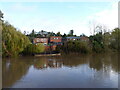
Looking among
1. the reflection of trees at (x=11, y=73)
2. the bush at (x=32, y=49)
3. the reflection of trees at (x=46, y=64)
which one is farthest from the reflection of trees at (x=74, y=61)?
the bush at (x=32, y=49)

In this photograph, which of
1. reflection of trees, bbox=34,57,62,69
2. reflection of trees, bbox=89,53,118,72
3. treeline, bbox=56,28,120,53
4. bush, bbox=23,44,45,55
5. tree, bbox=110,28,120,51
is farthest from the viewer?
tree, bbox=110,28,120,51

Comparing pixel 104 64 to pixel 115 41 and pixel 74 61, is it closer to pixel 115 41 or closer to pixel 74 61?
pixel 74 61

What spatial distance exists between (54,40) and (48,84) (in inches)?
1096

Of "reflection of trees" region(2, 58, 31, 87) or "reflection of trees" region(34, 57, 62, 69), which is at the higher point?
"reflection of trees" region(2, 58, 31, 87)

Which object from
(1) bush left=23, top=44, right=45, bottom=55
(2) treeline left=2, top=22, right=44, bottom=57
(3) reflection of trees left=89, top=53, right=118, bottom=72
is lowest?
(3) reflection of trees left=89, top=53, right=118, bottom=72

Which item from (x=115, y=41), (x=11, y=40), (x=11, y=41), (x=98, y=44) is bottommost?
(x=98, y=44)

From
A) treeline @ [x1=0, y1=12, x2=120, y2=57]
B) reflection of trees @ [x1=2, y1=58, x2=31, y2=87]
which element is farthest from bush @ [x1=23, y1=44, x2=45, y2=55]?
reflection of trees @ [x1=2, y1=58, x2=31, y2=87]

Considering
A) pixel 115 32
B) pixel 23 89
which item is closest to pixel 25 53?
pixel 23 89

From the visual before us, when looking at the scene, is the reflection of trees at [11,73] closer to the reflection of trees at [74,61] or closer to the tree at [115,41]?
the reflection of trees at [74,61]

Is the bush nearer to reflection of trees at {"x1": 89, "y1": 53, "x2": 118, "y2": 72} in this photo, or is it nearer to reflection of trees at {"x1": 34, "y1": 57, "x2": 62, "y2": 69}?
reflection of trees at {"x1": 34, "y1": 57, "x2": 62, "y2": 69}

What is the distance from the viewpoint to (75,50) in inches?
1161

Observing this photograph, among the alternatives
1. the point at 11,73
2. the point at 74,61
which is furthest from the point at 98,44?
the point at 11,73

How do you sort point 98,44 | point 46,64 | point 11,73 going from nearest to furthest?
point 11,73 < point 46,64 < point 98,44

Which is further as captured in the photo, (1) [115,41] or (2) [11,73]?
(1) [115,41]
